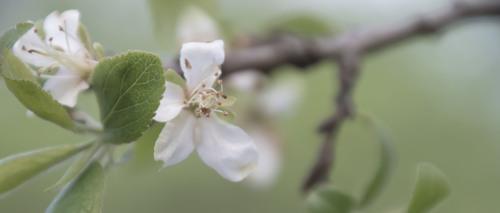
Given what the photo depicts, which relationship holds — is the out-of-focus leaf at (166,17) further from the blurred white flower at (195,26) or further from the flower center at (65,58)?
the flower center at (65,58)

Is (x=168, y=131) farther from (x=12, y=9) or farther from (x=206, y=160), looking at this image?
(x=12, y=9)

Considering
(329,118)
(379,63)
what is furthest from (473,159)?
(329,118)

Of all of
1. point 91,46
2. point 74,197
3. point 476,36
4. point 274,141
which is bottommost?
point 74,197

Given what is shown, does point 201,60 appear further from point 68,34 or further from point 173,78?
point 68,34

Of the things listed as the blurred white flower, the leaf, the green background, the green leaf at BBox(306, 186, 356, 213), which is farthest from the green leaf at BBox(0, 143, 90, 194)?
the green background

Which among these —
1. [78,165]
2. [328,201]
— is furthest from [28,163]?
[328,201]

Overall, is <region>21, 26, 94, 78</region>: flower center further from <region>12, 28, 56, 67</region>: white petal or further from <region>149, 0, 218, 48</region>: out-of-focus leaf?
<region>149, 0, 218, 48</region>: out-of-focus leaf
